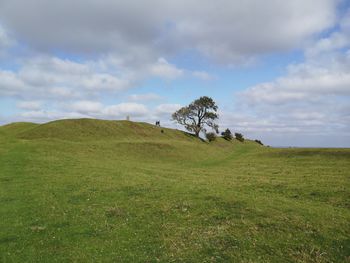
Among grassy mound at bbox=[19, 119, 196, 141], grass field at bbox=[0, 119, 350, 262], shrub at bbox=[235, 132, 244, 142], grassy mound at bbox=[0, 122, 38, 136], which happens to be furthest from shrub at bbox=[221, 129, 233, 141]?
grass field at bbox=[0, 119, 350, 262]

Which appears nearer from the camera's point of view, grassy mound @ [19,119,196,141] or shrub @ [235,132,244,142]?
grassy mound @ [19,119,196,141]

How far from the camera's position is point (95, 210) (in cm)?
2008

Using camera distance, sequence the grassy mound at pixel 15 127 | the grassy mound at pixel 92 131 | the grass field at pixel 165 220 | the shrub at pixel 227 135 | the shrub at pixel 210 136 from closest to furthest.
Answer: the grass field at pixel 165 220 < the grassy mound at pixel 92 131 < the grassy mound at pixel 15 127 < the shrub at pixel 210 136 < the shrub at pixel 227 135

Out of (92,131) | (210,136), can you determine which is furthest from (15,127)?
(210,136)

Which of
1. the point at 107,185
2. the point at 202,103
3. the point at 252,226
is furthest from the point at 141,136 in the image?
the point at 252,226

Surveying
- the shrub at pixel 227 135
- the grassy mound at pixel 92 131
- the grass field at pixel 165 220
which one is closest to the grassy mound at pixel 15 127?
the grassy mound at pixel 92 131

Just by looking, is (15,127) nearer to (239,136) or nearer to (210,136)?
(210,136)

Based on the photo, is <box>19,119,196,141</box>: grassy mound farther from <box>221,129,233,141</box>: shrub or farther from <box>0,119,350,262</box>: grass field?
<box>0,119,350,262</box>: grass field

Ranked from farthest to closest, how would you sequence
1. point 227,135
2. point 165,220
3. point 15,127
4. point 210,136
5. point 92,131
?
point 227,135 < point 210,136 < point 15,127 < point 92,131 < point 165,220

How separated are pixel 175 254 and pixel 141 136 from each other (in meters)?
73.9

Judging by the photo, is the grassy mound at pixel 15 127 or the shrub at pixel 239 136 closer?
the grassy mound at pixel 15 127

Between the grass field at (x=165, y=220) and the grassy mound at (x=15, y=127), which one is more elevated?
the grassy mound at (x=15, y=127)

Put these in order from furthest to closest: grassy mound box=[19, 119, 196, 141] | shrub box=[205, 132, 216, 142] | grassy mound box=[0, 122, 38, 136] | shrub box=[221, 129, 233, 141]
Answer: shrub box=[221, 129, 233, 141] → shrub box=[205, 132, 216, 142] → grassy mound box=[0, 122, 38, 136] → grassy mound box=[19, 119, 196, 141]

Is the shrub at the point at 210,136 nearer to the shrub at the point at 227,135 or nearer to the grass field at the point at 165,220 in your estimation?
the shrub at the point at 227,135
